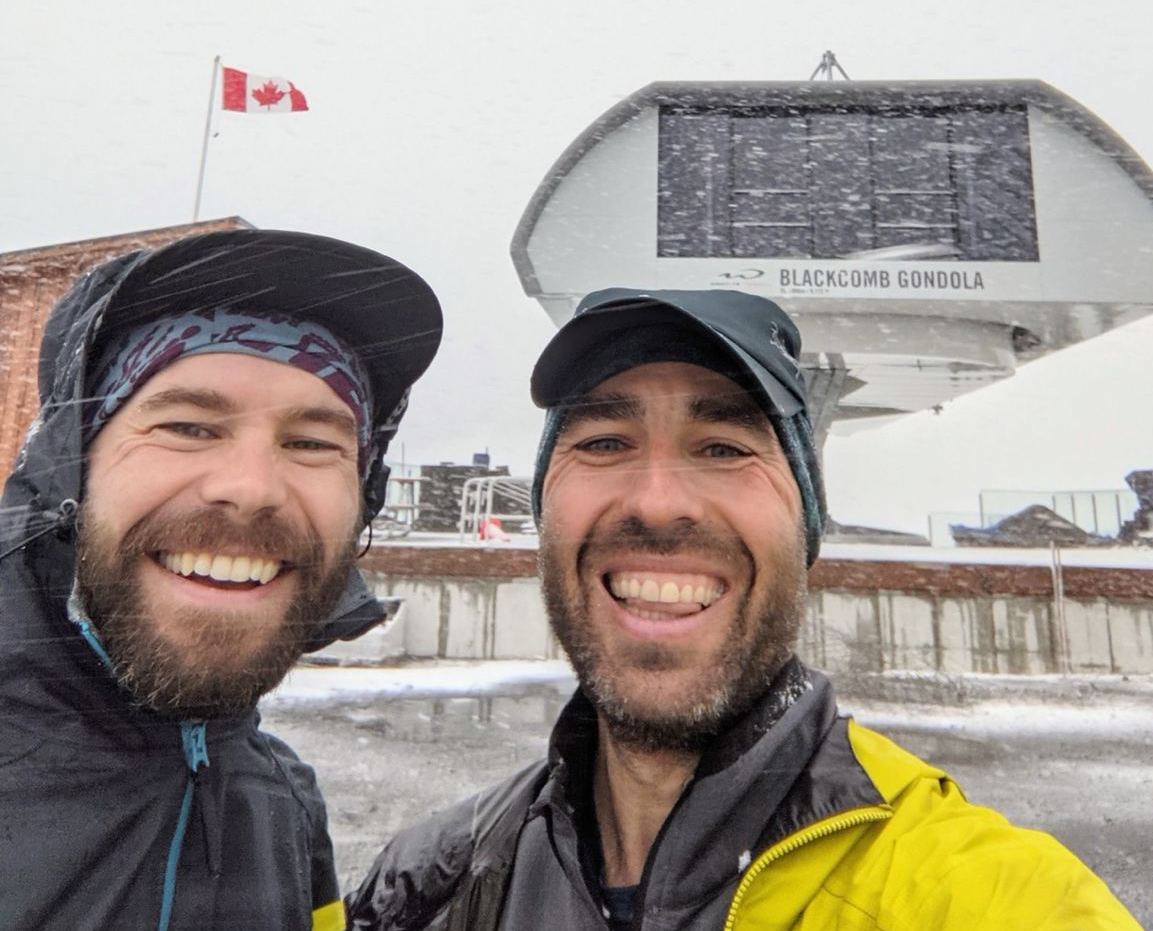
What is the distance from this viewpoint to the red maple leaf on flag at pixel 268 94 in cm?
245

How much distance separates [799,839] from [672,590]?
41 cm

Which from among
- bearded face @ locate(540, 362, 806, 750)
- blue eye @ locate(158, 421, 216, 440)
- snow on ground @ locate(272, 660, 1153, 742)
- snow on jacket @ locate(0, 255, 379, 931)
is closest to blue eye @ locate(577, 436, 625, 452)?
bearded face @ locate(540, 362, 806, 750)

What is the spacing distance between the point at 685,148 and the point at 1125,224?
2825 mm

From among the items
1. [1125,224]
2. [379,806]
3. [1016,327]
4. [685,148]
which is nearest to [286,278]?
[379,806]

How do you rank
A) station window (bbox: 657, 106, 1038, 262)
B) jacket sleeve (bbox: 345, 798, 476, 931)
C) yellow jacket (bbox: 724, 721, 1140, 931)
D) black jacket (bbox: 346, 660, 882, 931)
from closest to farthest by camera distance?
yellow jacket (bbox: 724, 721, 1140, 931)
black jacket (bbox: 346, 660, 882, 931)
jacket sleeve (bbox: 345, 798, 476, 931)
station window (bbox: 657, 106, 1038, 262)

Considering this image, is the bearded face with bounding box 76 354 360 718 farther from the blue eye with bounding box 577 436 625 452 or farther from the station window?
the station window

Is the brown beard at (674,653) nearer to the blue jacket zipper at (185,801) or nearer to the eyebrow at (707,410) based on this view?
the eyebrow at (707,410)

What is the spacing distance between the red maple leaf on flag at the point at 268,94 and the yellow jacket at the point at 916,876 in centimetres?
274

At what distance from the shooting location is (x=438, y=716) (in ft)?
11.2

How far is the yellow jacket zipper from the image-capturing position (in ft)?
2.81

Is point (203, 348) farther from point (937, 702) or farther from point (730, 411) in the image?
point (937, 702)

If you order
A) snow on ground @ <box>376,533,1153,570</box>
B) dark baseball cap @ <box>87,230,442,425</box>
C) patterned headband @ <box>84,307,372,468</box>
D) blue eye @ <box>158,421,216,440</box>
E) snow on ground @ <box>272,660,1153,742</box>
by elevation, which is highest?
dark baseball cap @ <box>87,230,442,425</box>

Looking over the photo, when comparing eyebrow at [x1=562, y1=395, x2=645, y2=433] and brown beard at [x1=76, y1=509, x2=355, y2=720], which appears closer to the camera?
brown beard at [x1=76, y1=509, x2=355, y2=720]

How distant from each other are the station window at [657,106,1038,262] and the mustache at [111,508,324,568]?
263 cm
